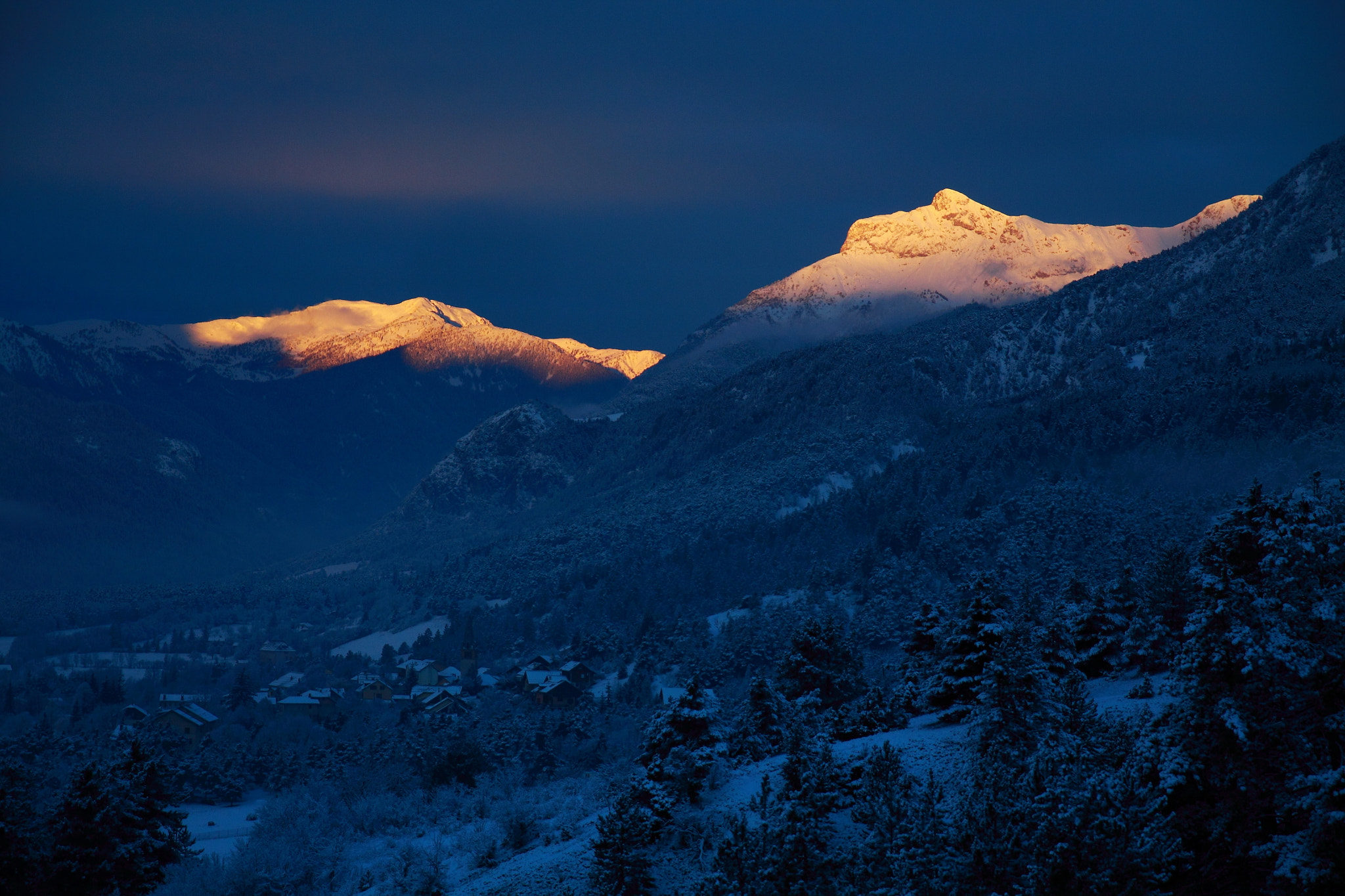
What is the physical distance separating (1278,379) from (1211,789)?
159409 mm

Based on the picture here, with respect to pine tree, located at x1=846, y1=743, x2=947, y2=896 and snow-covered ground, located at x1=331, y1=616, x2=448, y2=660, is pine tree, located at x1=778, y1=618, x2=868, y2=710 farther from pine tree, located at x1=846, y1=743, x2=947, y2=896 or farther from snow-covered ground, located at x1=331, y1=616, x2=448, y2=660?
snow-covered ground, located at x1=331, y1=616, x2=448, y2=660

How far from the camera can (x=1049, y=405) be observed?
648 feet

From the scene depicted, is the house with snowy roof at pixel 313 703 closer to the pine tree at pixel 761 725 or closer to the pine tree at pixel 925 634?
the pine tree at pixel 925 634

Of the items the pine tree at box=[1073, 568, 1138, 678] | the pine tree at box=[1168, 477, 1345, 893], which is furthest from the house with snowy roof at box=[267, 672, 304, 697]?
the pine tree at box=[1168, 477, 1345, 893]

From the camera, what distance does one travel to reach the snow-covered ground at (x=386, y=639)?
7160 inches

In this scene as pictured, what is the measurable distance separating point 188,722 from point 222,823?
39.7 m

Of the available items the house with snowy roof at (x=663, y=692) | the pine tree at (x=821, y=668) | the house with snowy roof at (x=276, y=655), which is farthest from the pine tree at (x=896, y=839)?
the house with snowy roof at (x=276, y=655)

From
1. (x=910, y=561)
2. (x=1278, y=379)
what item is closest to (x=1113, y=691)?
(x=910, y=561)

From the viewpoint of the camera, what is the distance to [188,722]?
110 metres

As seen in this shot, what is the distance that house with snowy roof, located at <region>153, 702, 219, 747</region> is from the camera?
350 feet

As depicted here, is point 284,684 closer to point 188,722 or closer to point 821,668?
point 188,722

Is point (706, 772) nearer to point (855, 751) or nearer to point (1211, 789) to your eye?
point (855, 751)

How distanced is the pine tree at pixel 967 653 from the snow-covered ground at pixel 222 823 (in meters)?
37.2

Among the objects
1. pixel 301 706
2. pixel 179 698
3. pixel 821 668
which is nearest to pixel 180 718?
pixel 301 706
